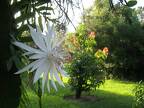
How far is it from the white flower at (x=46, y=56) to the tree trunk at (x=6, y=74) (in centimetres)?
5

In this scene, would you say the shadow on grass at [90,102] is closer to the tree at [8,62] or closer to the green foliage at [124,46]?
→ the green foliage at [124,46]

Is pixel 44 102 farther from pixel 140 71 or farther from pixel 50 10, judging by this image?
pixel 140 71

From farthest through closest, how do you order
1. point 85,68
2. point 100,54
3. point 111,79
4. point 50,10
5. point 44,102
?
point 111,79 < point 100,54 < point 85,68 < point 44,102 < point 50,10

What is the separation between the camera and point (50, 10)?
1191 mm

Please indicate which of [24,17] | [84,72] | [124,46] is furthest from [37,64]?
[124,46]

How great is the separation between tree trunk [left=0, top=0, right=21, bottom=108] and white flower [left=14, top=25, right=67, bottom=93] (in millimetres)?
52

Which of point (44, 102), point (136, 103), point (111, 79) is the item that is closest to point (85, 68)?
point (44, 102)

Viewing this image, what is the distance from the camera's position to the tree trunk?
918 millimetres

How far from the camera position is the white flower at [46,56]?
0.85 m

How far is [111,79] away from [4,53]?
1300cm

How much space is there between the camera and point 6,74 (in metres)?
0.93

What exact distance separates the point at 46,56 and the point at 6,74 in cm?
12

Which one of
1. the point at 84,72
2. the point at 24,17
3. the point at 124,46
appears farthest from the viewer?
the point at 124,46

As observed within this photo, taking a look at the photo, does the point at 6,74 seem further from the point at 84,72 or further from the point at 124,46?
the point at 124,46
